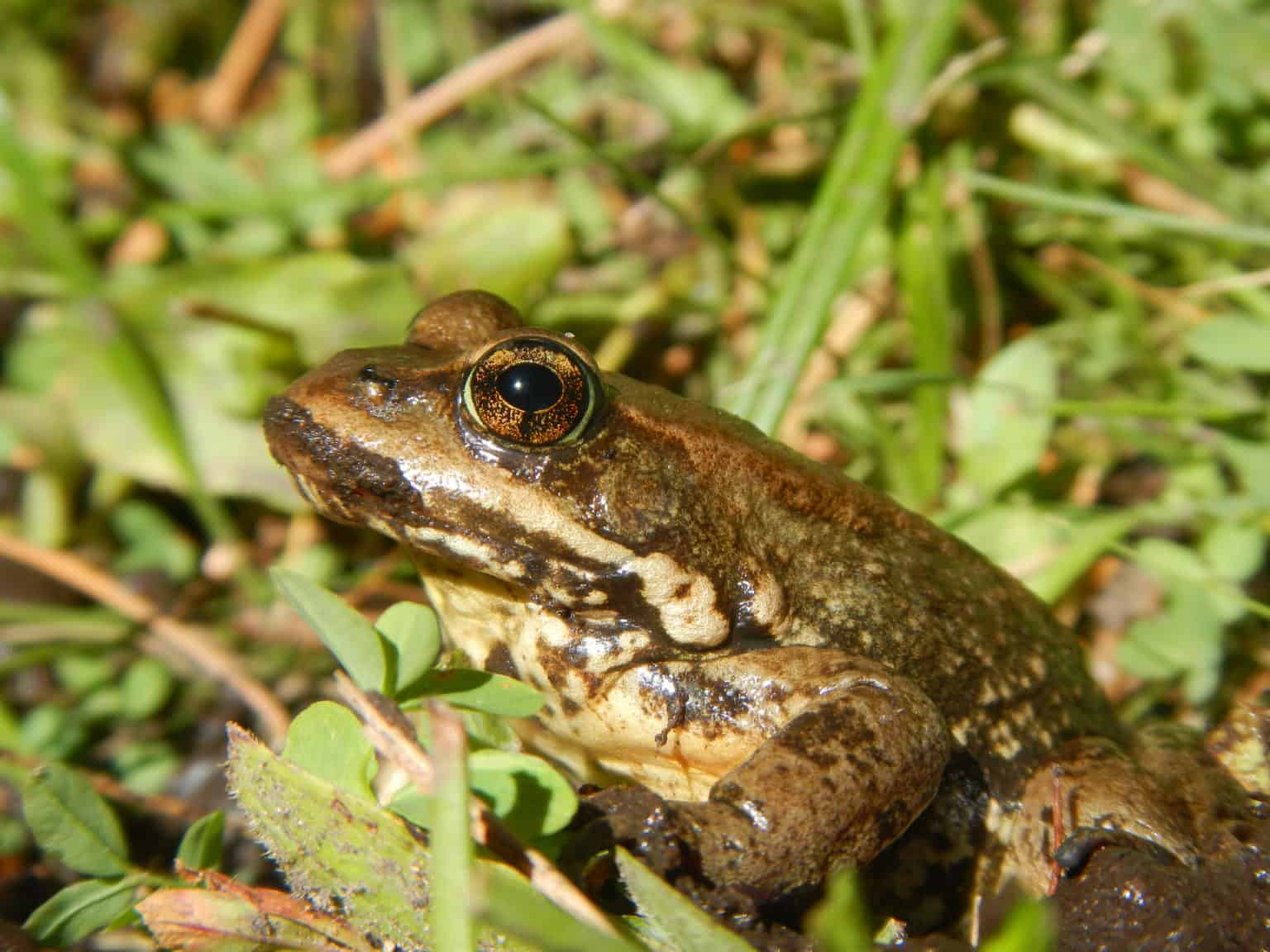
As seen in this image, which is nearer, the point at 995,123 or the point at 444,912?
the point at 444,912

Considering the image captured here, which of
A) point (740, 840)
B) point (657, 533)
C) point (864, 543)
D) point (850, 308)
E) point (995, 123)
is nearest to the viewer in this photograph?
point (740, 840)

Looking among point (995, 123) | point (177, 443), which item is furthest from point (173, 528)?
point (995, 123)

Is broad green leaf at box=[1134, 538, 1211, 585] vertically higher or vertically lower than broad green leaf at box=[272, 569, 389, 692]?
higher

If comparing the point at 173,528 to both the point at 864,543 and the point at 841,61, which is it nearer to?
the point at 864,543

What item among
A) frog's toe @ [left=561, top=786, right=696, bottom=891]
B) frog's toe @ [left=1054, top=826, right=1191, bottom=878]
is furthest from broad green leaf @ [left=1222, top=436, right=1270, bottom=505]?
frog's toe @ [left=561, top=786, right=696, bottom=891]

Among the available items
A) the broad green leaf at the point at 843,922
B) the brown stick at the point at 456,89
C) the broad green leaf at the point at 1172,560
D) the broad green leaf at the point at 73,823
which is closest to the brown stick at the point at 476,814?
the broad green leaf at the point at 843,922

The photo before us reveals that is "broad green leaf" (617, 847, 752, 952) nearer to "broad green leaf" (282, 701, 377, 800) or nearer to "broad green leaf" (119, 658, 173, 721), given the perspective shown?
"broad green leaf" (282, 701, 377, 800)

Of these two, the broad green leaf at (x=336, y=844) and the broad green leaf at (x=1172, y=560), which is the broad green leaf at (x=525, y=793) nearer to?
the broad green leaf at (x=336, y=844)
